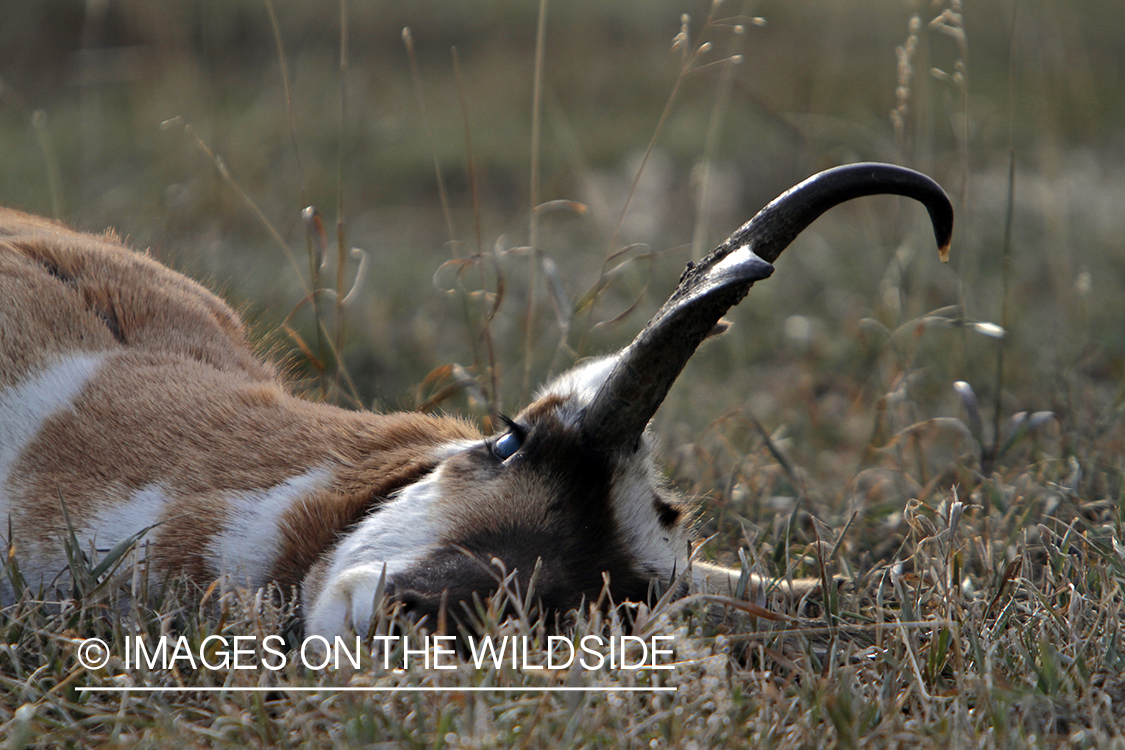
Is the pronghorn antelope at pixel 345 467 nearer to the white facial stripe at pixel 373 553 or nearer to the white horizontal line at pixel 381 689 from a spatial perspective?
the white facial stripe at pixel 373 553

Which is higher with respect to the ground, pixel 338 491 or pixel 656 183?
pixel 338 491

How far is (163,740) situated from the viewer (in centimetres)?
175

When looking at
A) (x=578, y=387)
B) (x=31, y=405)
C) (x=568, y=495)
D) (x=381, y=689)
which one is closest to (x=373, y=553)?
(x=381, y=689)

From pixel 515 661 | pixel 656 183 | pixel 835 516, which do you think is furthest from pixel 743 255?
pixel 656 183

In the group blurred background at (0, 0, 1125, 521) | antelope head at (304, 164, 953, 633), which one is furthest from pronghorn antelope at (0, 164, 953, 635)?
blurred background at (0, 0, 1125, 521)

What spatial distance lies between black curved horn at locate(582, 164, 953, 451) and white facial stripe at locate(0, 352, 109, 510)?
3.93 ft

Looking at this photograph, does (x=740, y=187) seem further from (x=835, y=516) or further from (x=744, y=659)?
(x=744, y=659)

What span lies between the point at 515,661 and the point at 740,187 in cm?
828

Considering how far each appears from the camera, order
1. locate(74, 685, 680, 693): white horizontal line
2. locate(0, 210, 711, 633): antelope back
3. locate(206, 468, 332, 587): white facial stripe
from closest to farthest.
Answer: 1. locate(74, 685, 680, 693): white horizontal line
2. locate(0, 210, 711, 633): antelope back
3. locate(206, 468, 332, 587): white facial stripe

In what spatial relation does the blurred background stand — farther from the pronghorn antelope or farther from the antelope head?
the antelope head

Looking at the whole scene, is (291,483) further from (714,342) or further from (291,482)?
(714,342)

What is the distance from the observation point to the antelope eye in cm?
221

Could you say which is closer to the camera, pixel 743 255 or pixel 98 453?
pixel 743 255

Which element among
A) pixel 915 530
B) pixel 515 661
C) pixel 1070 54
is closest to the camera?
pixel 515 661
